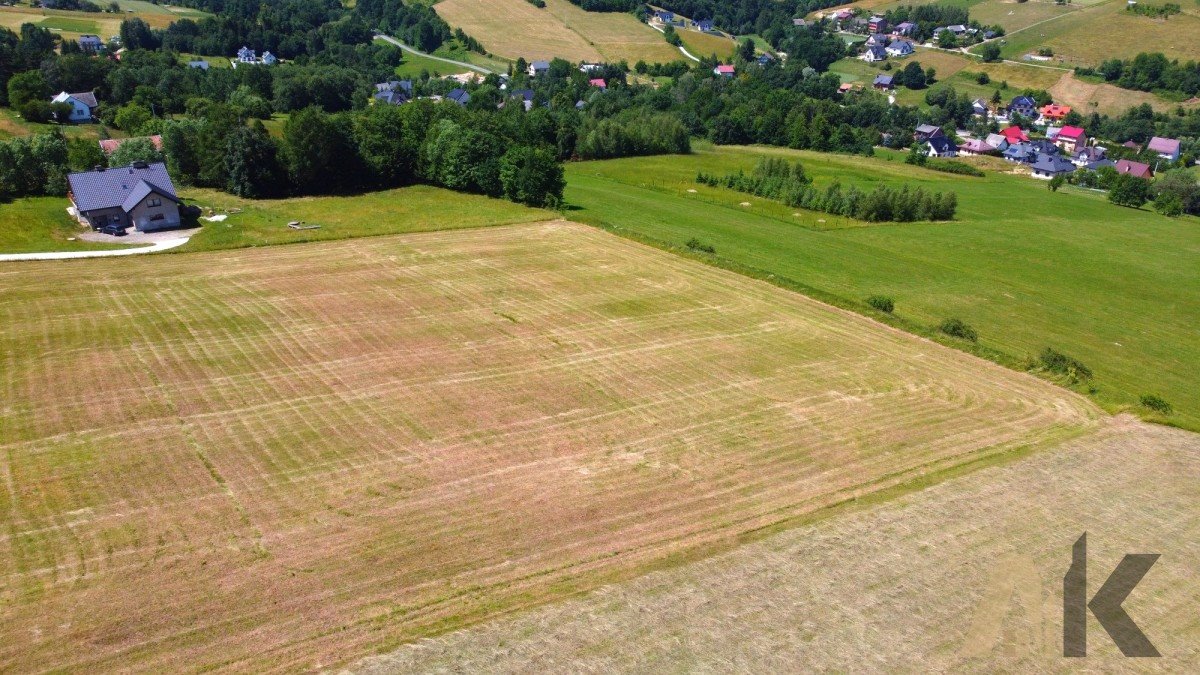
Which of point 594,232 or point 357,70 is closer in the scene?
point 594,232

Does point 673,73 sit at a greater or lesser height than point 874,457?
greater

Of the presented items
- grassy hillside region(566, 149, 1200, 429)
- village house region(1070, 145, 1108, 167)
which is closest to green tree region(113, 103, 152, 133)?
grassy hillside region(566, 149, 1200, 429)

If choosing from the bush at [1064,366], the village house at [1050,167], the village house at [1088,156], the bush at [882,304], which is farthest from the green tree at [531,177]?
the village house at [1088,156]

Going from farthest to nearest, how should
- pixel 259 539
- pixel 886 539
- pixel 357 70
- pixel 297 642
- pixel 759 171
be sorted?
1. pixel 357 70
2. pixel 759 171
3. pixel 886 539
4. pixel 259 539
5. pixel 297 642

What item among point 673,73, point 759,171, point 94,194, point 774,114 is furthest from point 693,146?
point 94,194

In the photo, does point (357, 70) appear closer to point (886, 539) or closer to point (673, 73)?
point (673, 73)

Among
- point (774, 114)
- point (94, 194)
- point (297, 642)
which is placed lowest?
point (297, 642)

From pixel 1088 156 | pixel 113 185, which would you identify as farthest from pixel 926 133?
pixel 113 185
